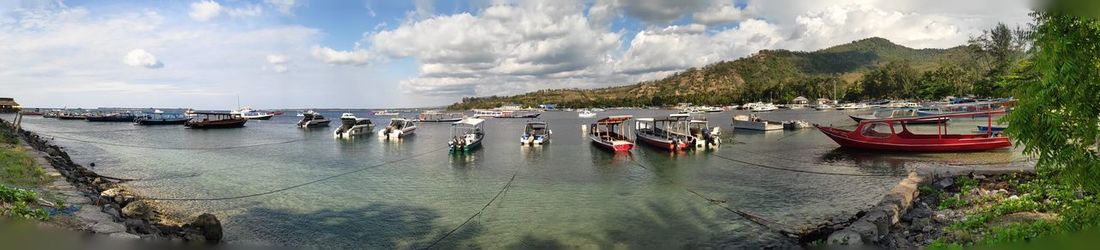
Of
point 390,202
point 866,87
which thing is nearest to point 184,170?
point 390,202

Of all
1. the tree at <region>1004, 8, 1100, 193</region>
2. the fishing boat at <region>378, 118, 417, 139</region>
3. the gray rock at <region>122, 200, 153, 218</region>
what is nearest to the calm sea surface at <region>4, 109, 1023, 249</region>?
the gray rock at <region>122, 200, 153, 218</region>

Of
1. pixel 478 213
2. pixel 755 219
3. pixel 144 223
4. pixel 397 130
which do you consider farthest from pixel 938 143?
pixel 397 130

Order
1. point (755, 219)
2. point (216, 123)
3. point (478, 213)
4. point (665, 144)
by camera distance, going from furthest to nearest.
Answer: point (216, 123) < point (665, 144) < point (478, 213) < point (755, 219)

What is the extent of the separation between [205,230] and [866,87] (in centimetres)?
16831

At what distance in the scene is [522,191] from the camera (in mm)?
21953

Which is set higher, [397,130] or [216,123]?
[216,123]

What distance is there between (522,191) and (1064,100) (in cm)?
1785

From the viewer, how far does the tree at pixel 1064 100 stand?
17.6 ft

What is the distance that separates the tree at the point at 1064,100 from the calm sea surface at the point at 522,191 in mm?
7556

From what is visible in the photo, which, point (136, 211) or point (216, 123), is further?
point (216, 123)

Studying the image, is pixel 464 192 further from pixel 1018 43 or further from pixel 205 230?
pixel 1018 43

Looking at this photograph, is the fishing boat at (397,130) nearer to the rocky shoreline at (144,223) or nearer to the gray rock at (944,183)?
the rocky shoreline at (144,223)

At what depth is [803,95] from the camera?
17312cm

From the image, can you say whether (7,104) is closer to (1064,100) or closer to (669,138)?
(669,138)
